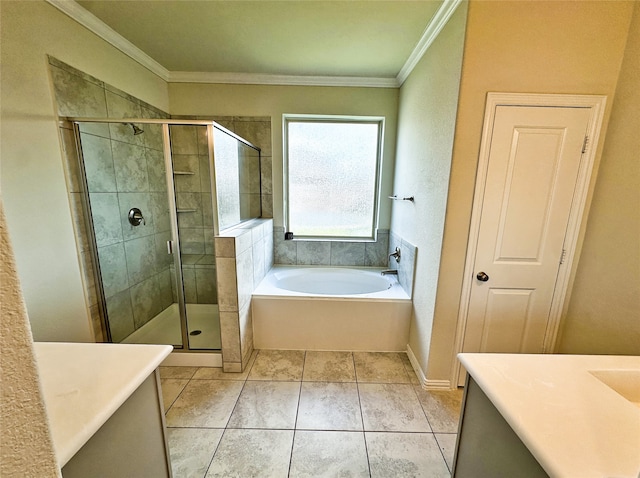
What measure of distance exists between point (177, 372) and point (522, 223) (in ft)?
8.66

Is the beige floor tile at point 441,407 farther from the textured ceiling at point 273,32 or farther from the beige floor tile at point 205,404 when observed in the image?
the textured ceiling at point 273,32

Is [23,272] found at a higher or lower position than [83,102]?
lower

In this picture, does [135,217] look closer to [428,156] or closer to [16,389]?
[16,389]

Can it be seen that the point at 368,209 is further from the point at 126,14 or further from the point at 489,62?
the point at 126,14

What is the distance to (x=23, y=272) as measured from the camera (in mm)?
1408

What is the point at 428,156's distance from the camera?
1.84 m

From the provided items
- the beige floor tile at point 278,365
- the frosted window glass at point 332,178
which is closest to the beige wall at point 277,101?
the frosted window glass at point 332,178

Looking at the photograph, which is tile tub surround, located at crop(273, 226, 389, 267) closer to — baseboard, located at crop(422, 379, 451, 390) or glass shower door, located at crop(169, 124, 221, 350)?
glass shower door, located at crop(169, 124, 221, 350)

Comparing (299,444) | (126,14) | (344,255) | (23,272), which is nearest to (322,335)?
(299,444)

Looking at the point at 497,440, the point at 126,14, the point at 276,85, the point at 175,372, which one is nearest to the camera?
the point at 497,440

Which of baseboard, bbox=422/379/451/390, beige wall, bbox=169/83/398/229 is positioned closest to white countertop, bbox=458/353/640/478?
baseboard, bbox=422/379/451/390

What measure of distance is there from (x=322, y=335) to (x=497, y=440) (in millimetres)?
1576

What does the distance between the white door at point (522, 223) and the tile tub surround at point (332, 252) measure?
1428 mm

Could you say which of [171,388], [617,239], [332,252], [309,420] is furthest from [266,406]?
[617,239]
